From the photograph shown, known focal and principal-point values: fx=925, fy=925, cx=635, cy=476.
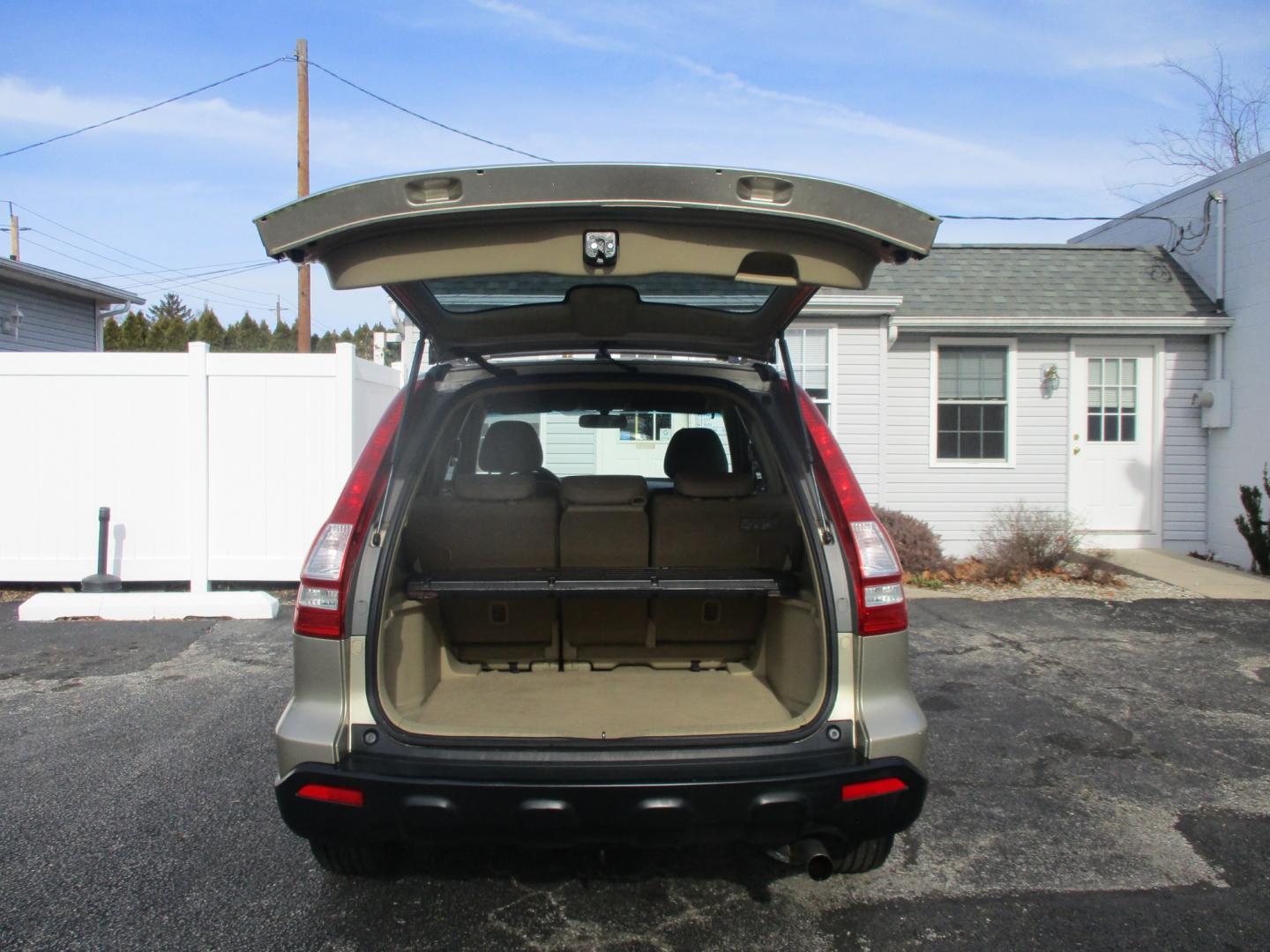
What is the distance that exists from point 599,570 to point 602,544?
336mm

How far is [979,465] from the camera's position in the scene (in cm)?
1067

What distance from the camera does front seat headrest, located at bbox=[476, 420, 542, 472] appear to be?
11.9 feet

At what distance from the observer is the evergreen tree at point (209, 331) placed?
32375 millimetres

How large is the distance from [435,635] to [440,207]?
1.63 metres

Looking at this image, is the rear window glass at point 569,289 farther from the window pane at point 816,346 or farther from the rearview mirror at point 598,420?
the window pane at point 816,346

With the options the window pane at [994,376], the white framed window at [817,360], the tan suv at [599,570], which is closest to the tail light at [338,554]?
the tan suv at [599,570]

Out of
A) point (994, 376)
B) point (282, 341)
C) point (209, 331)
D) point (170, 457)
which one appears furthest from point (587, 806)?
point (282, 341)

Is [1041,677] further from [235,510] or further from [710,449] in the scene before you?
[235,510]

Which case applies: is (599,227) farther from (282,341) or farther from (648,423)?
(282,341)

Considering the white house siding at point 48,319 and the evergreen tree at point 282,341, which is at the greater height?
the evergreen tree at point 282,341

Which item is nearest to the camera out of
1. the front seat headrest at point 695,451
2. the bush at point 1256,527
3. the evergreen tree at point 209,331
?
the front seat headrest at point 695,451

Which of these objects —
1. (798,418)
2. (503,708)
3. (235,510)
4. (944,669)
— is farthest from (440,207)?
(235,510)

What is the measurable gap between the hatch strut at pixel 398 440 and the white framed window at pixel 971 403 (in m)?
9.00

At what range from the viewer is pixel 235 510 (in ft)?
25.3
